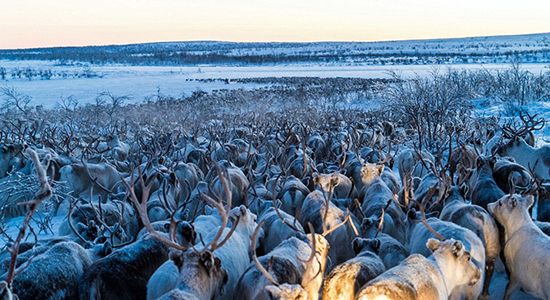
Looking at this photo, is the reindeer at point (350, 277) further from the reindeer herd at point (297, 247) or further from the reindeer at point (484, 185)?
the reindeer at point (484, 185)

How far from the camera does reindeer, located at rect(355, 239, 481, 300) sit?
349 centimetres

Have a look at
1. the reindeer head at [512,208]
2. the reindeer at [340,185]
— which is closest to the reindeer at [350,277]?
the reindeer head at [512,208]

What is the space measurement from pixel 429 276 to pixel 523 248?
152 centimetres

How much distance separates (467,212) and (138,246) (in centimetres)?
374

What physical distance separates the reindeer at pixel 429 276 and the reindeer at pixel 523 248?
1.82 feet

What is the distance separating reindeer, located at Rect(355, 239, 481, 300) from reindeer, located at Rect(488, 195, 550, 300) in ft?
1.82

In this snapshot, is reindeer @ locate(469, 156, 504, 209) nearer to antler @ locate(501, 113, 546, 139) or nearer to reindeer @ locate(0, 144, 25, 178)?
antler @ locate(501, 113, 546, 139)

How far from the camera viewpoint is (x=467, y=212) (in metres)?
5.45

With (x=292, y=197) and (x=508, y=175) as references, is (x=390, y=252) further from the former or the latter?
(x=508, y=175)

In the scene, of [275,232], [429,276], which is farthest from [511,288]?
[275,232]

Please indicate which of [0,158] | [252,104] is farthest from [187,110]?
[0,158]

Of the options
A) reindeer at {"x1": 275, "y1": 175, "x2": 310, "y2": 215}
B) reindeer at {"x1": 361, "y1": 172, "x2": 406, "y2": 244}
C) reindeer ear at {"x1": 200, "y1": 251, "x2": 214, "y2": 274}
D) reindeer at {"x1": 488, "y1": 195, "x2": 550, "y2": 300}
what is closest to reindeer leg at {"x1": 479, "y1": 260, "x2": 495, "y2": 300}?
reindeer at {"x1": 488, "y1": 195, "x2": 550, "y2": 300}

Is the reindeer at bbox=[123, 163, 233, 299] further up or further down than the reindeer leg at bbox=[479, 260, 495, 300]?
further up

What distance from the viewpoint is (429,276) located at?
153 inches
